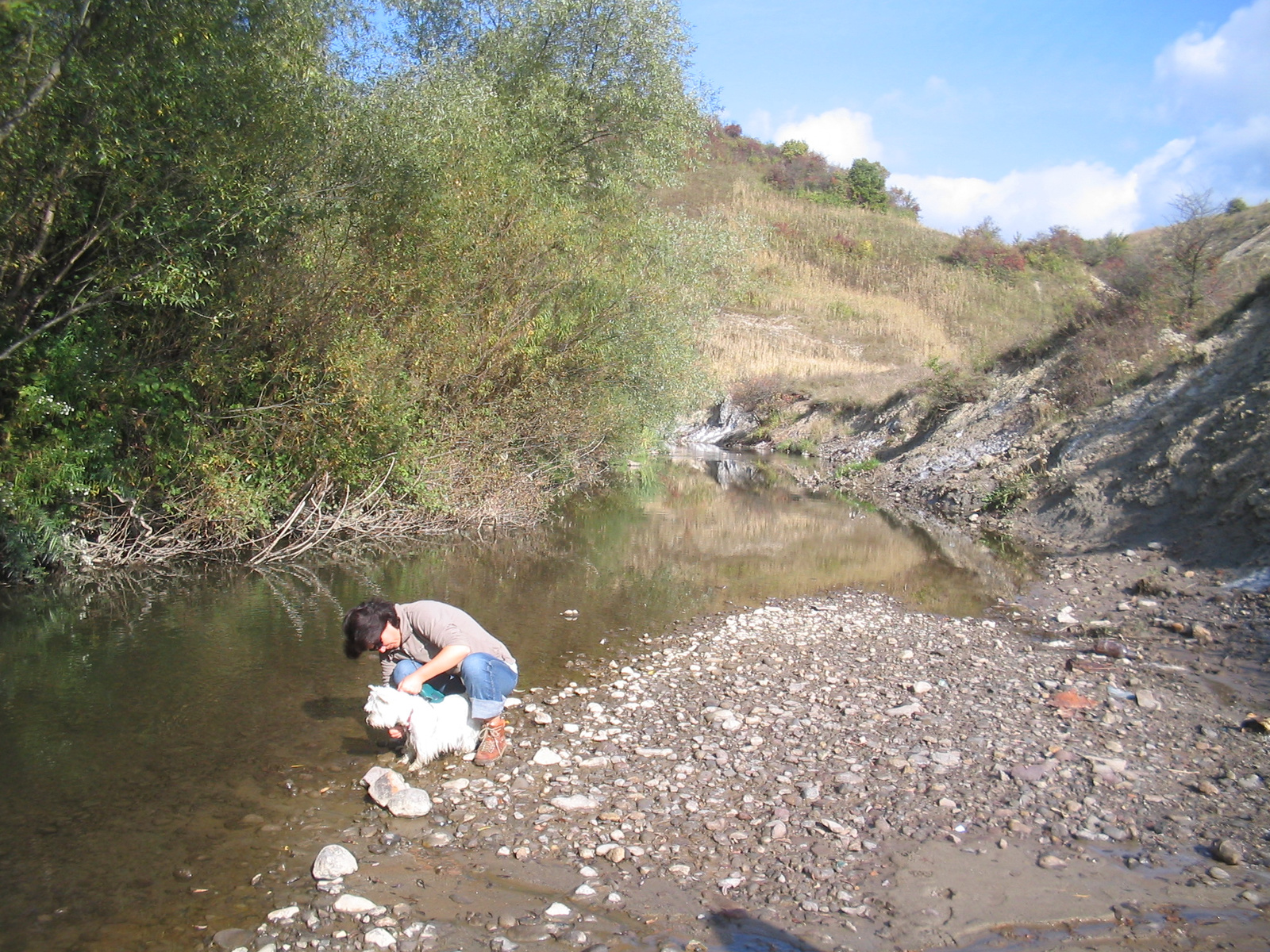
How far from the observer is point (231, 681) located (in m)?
7.55

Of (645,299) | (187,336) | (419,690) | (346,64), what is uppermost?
(346,64)

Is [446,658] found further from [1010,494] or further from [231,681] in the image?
[1010,494]

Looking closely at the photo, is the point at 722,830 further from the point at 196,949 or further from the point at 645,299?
the point at 645,299

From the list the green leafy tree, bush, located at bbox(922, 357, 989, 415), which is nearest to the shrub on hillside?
the green leafy tree

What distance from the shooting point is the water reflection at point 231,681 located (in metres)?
4.62

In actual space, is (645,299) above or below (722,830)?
above

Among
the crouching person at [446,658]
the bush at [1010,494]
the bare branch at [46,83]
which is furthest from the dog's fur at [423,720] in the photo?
the bush at [1010,494]

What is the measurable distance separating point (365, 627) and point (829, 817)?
126 inches

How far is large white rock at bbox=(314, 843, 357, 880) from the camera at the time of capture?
457 cm

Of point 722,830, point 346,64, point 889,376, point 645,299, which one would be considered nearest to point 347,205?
point 346,64

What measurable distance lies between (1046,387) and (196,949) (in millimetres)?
24028

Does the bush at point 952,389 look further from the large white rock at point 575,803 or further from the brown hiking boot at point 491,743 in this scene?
the large white rock at point 575,803

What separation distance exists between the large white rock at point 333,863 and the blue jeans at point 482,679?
151 cm

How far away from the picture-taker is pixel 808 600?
11492mm
